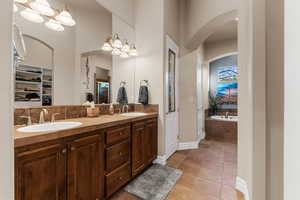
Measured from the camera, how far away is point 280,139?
1.89 feet

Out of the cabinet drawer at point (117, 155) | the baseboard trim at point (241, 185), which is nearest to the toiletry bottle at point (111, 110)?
the cabinet drawer at point (117, 155)

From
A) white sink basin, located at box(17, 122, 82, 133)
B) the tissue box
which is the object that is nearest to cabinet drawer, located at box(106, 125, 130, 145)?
white sink basin, located at box(17, 122, 82, 133)

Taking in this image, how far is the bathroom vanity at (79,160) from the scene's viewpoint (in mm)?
957

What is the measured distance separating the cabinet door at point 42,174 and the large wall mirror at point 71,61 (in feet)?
2.29

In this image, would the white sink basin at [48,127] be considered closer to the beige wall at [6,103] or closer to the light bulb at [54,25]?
the beige wall at [6,103]

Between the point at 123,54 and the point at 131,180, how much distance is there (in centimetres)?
212

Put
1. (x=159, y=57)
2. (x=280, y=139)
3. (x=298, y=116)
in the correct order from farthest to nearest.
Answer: (x=159, y=57) < (x=280, y=139) < (x=298, y=116)

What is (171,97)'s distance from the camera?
9.96 ft

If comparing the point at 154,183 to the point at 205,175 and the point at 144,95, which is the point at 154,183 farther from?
the point at 144,95

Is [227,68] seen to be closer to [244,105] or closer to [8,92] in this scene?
[244,105]

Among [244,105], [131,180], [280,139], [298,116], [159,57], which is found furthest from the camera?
[159,57]

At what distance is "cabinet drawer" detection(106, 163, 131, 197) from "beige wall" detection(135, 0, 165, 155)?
0.90m

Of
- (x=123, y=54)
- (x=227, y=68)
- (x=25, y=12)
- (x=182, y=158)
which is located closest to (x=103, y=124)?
(x=25, y=12)

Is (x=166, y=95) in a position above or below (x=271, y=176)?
above
